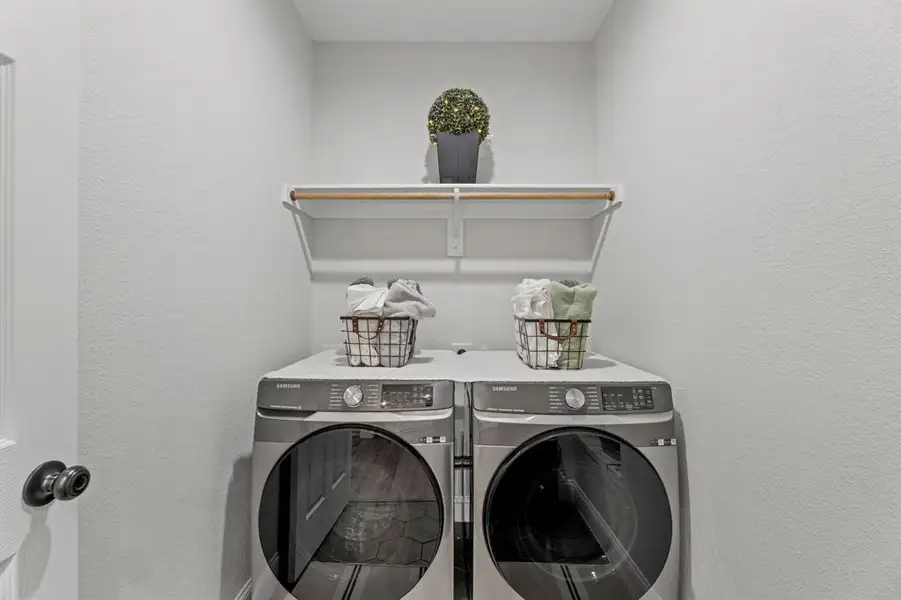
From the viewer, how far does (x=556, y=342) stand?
1.60 meters

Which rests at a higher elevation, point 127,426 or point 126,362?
point 126,362

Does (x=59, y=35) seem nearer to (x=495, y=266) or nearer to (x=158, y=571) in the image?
(x=158, y=571)

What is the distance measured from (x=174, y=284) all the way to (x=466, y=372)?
882 mm

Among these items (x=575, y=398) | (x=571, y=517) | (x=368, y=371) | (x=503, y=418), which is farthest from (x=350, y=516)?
(x=575, y=398)

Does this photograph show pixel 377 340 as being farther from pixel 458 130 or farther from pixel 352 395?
pixel 458 130

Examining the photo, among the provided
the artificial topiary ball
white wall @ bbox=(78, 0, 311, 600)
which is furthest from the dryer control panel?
the artificial topiary ball

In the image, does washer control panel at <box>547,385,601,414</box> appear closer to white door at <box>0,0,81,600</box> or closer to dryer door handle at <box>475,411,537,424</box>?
dryer door handle at <box>475,411,537,424</box>

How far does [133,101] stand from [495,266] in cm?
157

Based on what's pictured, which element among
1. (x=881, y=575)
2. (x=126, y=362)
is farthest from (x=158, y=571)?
(x=881, y=575)

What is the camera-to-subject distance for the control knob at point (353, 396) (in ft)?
4.58

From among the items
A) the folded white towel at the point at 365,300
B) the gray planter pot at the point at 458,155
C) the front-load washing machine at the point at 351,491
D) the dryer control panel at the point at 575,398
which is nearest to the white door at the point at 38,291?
the front-load washing machine at the point at 351,491

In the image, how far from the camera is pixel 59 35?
744 mm

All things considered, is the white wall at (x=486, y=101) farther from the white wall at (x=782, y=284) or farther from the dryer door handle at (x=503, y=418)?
the dryer door handle at (x=503, y=418)

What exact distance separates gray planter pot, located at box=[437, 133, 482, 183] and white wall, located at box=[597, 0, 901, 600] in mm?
719
